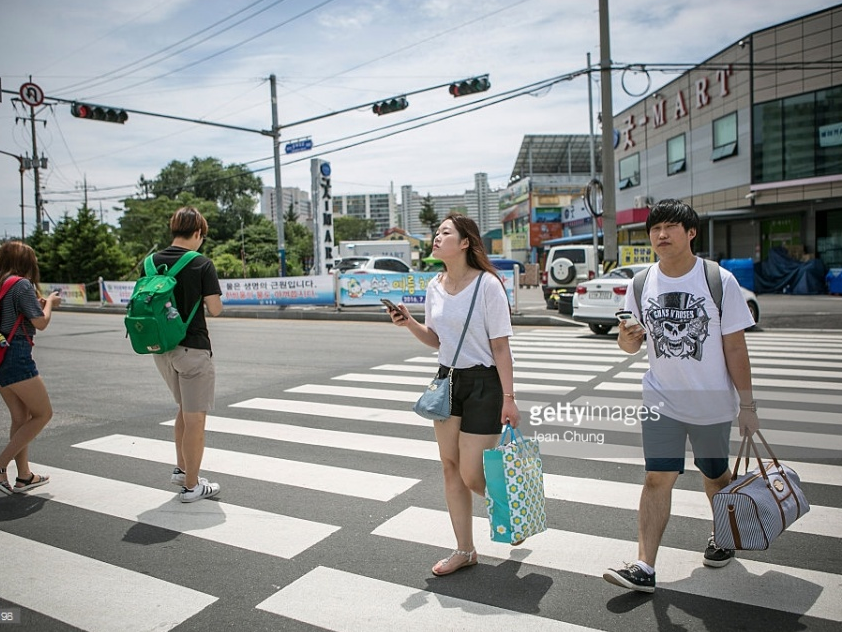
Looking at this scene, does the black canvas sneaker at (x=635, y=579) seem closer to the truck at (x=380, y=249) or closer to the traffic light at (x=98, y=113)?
the traffic light at (x=98, y=113)

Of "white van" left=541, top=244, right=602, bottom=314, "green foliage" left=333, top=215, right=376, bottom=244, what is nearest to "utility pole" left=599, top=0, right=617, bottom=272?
"white van" left=541, top=244, right=602, bottom=314

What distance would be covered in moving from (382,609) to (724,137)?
29104 mm

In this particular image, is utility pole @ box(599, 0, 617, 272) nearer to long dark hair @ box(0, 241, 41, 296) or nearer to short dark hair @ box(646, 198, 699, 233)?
short dark hair @ box(646, 198, 699, 233)

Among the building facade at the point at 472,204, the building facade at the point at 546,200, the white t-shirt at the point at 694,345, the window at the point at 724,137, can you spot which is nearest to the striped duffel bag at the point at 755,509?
the white t-shirt at the point at 694,345

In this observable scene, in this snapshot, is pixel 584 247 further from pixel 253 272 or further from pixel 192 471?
pixel 253 272

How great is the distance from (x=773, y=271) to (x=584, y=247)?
8110mm

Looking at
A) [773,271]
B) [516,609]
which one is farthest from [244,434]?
[773,271]

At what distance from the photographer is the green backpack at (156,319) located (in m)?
4.20

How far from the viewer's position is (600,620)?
9.51 feet

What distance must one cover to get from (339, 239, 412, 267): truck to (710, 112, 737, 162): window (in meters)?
19.4

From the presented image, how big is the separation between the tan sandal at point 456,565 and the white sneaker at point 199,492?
1981mm

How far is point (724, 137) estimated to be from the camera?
90.3ft

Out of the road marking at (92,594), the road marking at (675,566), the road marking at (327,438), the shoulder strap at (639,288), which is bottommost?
the road marking at (675,566)

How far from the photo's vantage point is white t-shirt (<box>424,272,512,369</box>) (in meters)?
3.29
